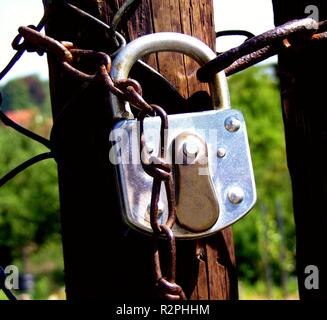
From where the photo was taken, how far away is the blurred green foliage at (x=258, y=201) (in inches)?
640

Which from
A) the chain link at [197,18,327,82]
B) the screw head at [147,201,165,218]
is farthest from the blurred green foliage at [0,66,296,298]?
the screw head at [147,201,165,218]

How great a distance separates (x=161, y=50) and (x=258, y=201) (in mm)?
15215

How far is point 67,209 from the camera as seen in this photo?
118cm

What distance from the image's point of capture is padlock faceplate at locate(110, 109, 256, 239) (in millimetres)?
994

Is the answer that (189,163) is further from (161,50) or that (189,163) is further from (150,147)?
(161,50)

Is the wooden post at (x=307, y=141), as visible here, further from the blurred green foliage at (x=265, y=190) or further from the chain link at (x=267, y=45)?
the blurred green foliage at (x=265, y=190)

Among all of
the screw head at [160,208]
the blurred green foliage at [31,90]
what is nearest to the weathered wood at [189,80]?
the screw head at [160,208]

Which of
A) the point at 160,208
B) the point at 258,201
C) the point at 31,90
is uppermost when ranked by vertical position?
the point at 31,90

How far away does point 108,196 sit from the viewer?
1.12 metres

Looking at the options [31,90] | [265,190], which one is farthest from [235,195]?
[31,90]

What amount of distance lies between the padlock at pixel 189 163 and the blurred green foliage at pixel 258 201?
14.6 meters
